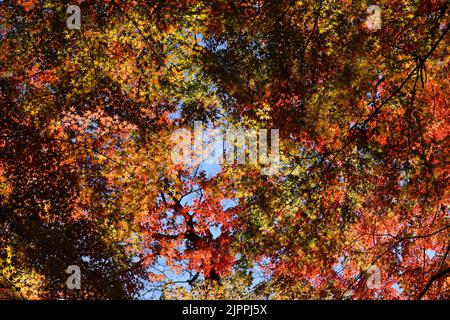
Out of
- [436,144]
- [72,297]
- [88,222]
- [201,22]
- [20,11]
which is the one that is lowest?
[72,297]

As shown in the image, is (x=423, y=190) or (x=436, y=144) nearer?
(x=436, y=144)

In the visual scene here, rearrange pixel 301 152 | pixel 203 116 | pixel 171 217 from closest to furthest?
pixel 301 152 < pixel 203 116 < pixel 171 217

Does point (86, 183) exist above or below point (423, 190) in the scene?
above

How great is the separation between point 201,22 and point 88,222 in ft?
22.8

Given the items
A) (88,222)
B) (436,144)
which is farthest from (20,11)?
(436,144)

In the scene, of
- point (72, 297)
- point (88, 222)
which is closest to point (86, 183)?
point (88, 222)

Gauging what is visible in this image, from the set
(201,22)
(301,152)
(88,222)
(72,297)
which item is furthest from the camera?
(88,222)

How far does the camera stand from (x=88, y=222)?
12602 mm

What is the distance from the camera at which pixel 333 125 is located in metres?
10.4

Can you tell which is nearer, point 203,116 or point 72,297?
point 72,297
